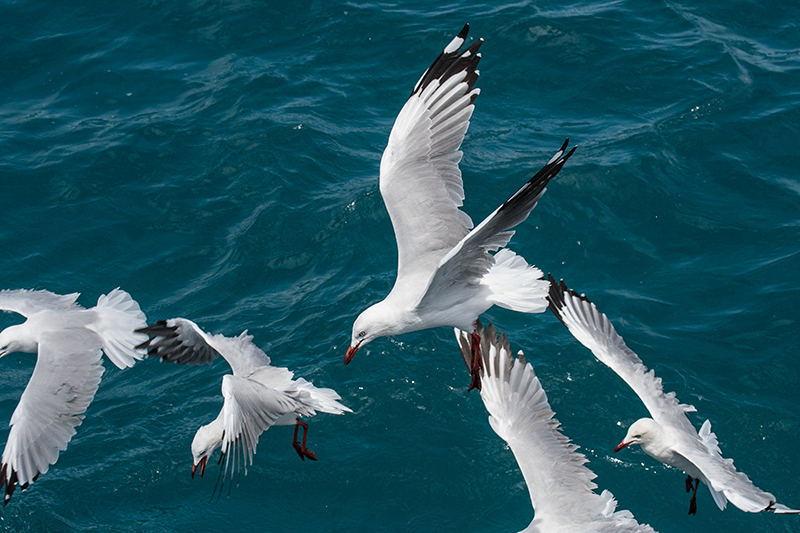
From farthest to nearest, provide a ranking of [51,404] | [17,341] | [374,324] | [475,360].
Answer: [17,341] → [475,360] → [51,404] → [374,324]

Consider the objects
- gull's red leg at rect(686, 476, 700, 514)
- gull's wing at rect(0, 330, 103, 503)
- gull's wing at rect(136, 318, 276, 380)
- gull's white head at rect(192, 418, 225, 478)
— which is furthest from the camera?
gull's red leg at rect(686, 476, 700, 514)

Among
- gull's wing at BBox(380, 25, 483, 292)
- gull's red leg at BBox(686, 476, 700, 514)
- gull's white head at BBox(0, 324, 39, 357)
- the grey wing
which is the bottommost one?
gull's red leg at BBox(686, 476, 700, 514)

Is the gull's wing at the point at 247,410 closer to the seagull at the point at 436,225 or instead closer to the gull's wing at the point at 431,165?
the seagull at the point at 436,225

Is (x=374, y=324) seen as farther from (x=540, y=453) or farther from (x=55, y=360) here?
(x=55, y=360)

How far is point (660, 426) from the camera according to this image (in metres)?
7.27

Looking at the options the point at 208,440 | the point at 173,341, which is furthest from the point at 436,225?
the point at 208,440

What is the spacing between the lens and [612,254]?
9.97 metres

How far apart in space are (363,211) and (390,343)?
2055mm

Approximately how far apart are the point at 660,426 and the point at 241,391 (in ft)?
11.2

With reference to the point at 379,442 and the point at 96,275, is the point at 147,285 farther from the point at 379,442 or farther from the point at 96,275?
the point at 379,442

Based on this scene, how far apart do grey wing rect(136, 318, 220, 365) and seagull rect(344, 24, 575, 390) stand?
132 centimetres

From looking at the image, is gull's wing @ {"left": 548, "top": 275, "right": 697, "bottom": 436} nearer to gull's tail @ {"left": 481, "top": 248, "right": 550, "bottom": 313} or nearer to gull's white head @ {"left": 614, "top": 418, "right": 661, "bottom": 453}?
gull's white head @ {"left": 614, "top": 418, "right": 661, "bottom": 453}

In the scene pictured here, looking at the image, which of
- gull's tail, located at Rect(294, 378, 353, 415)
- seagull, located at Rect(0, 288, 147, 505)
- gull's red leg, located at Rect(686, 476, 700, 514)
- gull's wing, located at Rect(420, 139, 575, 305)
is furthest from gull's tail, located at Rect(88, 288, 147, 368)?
gull's red leg, located at Rect(686, 476, 700, 514)

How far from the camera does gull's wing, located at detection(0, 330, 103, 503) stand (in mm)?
6895
